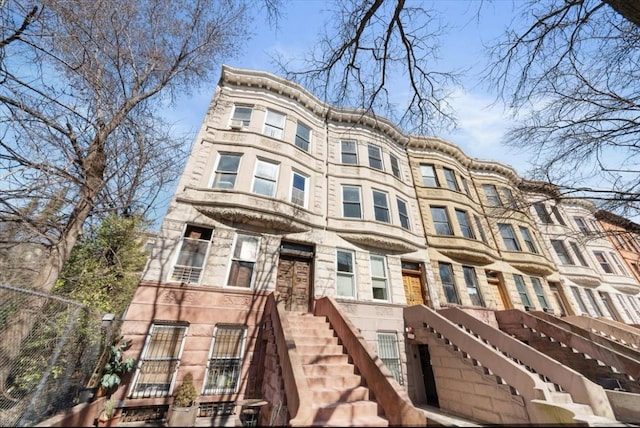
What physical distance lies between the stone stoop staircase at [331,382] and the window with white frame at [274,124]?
28.1 feet

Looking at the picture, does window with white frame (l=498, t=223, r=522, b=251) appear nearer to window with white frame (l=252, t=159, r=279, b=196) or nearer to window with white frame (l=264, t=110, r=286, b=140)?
window with white frame (l=252, t=159, r=279, b=196)

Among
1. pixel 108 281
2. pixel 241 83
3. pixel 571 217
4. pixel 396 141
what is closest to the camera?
pixel 108 281

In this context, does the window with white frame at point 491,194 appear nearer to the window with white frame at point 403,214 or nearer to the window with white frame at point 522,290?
the window with white frame at point 522,290

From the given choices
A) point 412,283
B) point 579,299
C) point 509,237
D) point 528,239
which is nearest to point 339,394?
point 412,283

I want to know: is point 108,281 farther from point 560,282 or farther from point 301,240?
point 560,282

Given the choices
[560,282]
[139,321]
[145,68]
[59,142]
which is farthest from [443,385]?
[560,282]

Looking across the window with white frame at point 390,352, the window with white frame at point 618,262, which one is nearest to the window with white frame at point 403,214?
the window with white frame at point 390,352

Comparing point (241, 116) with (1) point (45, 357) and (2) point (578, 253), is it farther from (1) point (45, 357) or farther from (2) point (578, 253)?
(2) point (578, 253)

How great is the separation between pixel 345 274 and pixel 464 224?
334 inches

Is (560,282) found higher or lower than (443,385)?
higher

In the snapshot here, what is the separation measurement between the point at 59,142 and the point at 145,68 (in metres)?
4.34

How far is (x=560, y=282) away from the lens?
50.8 feet

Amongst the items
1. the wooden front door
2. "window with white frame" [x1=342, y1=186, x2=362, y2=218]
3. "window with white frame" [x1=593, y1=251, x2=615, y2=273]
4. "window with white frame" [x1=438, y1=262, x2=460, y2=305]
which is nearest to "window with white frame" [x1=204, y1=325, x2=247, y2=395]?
"window with white frame" [x1=342, y1=186, x2=362, y2=218]

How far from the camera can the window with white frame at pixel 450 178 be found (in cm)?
1483
